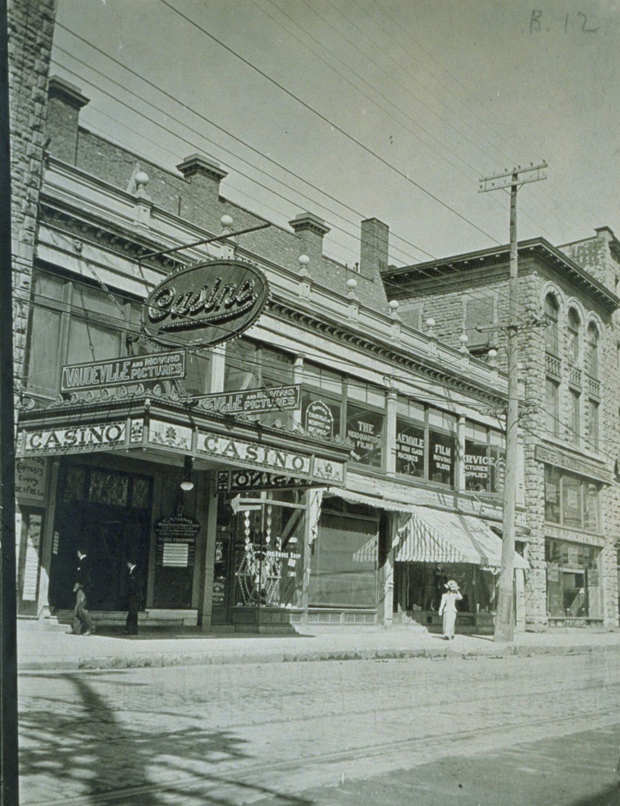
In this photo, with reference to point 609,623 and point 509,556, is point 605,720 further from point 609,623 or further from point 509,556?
point 609,623

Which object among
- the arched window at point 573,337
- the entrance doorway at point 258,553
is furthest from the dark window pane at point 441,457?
the arched window at point 573,337

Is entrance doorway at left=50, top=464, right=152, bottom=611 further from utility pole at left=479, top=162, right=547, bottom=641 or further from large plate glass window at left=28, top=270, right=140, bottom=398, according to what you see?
utility pole at left=479, top=162, right=547, bottom=641

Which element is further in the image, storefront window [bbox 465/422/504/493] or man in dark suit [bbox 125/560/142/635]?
storefront window [bbox 465/422/504/493]

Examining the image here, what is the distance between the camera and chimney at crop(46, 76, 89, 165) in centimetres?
Result: 1961

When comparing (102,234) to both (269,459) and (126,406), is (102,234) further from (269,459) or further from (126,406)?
(269,459)

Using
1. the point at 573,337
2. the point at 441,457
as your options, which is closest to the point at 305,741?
the point at 441,457

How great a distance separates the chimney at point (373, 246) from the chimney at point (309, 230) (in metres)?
6.15

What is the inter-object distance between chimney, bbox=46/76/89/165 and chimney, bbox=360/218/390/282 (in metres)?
16.8

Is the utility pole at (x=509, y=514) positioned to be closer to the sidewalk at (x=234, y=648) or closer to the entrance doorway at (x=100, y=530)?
the sidewalk at (x=234, y=648)

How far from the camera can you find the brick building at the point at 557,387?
117 feet

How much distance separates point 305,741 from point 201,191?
755 inches

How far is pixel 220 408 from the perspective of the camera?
1831cm


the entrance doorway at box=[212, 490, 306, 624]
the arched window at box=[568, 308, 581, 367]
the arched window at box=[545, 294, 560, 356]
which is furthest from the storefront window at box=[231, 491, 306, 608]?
the arched window at box=[568, 308, 581, 367]

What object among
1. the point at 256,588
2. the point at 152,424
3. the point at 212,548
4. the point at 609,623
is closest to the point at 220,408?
the point at 152,424
